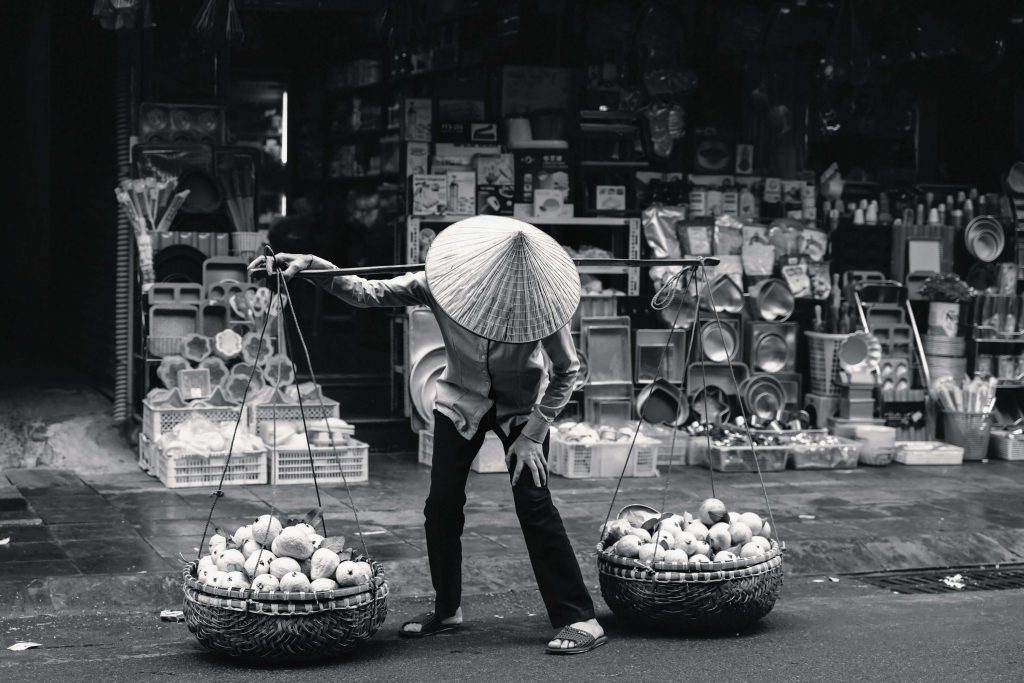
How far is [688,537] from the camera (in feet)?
19.6

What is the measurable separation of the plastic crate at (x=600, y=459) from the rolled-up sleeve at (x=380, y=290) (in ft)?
12.6

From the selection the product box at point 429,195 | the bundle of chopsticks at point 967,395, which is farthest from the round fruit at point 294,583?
the bundle of chopsticks at point 967,395

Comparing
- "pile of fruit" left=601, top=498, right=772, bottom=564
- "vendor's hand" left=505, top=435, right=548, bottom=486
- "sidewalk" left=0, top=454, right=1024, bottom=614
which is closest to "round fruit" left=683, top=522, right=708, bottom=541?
"pile of fruit" left=601, top=498, right=772, bottom=564

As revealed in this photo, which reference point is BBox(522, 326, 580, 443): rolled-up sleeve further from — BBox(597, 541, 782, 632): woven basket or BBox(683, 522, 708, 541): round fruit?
BBox(683, 522, 708, 541): round fruit

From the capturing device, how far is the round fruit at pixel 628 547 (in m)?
5.93

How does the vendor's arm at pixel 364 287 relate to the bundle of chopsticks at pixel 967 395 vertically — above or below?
above

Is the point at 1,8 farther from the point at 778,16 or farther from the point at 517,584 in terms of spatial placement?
the point at 517,584

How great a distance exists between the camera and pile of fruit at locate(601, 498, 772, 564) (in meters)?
5.88

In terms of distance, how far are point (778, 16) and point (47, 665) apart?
25.7ft

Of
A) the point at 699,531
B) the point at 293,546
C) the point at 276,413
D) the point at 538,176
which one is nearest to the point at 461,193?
the point at 538,176

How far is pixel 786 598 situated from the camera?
689 centimetres

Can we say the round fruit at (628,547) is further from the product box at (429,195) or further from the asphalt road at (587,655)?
the product box at (429,195)

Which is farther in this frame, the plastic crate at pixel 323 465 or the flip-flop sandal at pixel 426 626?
the plastic crate at pixel 323 465

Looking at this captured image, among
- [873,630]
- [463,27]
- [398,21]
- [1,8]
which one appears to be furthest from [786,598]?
[1,8]
